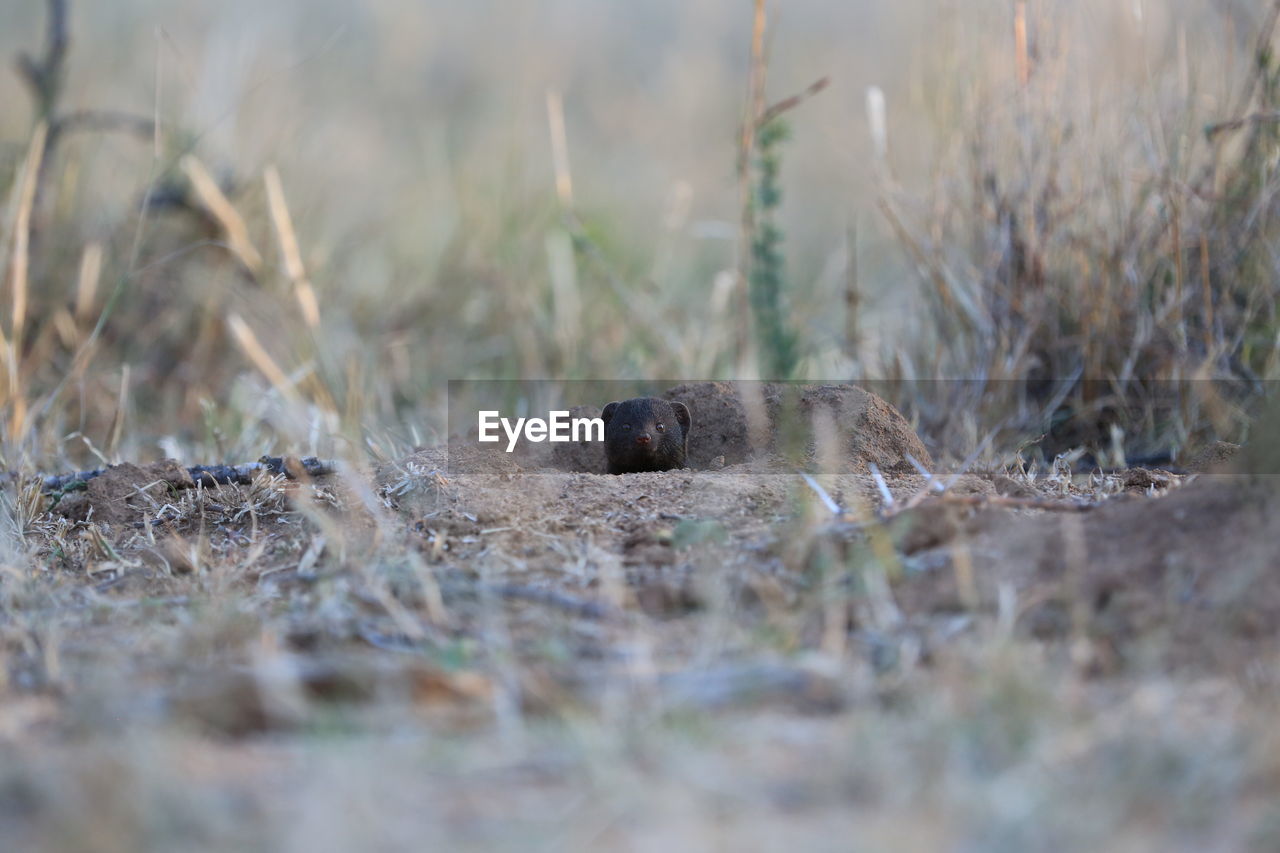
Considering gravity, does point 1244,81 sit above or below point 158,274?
above

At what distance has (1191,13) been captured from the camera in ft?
14.6

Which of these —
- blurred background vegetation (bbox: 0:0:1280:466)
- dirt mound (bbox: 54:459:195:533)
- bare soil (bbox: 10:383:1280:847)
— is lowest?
bare soil (bbox: 10:383:1280:847)

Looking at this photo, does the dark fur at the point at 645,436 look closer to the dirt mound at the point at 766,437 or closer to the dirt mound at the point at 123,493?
the dirt mound at the point at 766,437

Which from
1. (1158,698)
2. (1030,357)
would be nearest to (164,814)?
(1158,698)

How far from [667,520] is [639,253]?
4.41 meters

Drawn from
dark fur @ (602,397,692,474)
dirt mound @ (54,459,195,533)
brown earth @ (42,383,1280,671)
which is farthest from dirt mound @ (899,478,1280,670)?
dirt mound @ (54,459,195,533)

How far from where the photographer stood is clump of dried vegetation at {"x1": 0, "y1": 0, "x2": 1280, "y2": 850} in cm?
147

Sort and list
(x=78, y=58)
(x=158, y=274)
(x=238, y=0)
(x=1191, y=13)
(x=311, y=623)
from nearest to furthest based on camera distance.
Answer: (x=311, y=623) < (x=1191, y=13) < (x=158, y=274) < (x=78, y=58) < (x=238, y=0)

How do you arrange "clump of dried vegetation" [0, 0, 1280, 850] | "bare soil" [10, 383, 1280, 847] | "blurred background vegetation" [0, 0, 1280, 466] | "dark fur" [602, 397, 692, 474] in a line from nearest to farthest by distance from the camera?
"clump of dried vegetation" [0, 0, 1280, 850]
"bare soil" [10, 383, 1280, 847]
"dark fur" [602, 397, 692, 474]
"blurred background vegetation" [0, 0, 1280, 466]

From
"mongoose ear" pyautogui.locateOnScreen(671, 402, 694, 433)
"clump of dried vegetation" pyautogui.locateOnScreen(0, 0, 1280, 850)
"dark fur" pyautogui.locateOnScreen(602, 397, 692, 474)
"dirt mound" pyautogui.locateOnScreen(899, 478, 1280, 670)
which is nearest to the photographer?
"clump of dried vegetation" pyautogui.locateOnScreen(0, 0, 1280, 850)

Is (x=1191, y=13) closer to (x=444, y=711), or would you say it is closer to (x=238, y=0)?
(x=444, y=711)

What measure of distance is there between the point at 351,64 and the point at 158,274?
7.13 m

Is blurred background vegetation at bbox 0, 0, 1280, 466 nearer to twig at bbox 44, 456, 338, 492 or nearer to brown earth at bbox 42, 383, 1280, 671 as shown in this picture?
twig at bbox 44, 456, 338, 492

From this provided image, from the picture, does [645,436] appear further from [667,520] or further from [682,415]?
[667,520]
